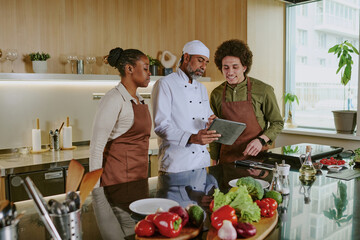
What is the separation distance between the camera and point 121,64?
7.25 ft

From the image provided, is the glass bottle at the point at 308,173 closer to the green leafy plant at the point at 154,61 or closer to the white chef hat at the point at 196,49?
the white chef hat at the point at 196,49

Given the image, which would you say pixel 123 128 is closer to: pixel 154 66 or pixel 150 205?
pixel 150 205

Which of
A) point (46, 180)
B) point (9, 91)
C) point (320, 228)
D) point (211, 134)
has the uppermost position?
point (9, 91)

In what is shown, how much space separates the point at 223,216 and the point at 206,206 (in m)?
0.28

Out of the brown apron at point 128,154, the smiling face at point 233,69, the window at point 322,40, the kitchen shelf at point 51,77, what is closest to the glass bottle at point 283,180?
the brown apron at point 128,154

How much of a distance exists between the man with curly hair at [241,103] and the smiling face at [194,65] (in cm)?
35

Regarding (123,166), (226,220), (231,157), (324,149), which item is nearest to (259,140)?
(231,157)

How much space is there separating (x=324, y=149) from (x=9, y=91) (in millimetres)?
2884

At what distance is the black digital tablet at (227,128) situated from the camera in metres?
2.05

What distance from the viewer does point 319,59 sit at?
4293mm

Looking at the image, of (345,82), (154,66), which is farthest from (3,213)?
(345,82)

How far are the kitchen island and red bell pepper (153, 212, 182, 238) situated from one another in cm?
11

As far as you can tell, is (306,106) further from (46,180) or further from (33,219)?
(33,219)

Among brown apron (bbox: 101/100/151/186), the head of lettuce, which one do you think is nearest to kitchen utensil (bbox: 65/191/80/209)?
the head of lettuce
